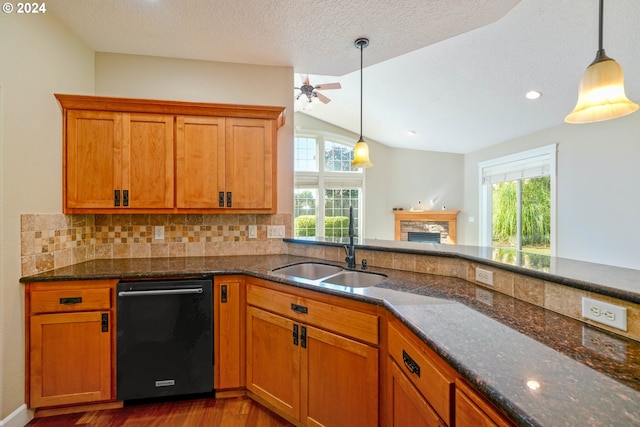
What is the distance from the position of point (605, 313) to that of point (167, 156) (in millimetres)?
2594

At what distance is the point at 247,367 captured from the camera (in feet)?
6.43

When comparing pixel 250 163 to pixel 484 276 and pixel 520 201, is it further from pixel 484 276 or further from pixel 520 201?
pixel 520 201

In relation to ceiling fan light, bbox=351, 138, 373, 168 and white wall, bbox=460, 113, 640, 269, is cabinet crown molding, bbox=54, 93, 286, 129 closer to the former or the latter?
ceiling fan light, bbox=351, 138, 373, 168

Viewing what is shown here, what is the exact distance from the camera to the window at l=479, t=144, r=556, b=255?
193 inches

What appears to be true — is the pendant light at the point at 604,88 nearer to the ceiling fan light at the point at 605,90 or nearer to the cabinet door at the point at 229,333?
the ceiling fan light at the point at 605,90

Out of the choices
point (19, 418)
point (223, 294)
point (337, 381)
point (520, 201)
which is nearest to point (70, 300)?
point (19, 418)

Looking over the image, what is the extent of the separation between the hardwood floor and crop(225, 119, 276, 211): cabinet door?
1.41m

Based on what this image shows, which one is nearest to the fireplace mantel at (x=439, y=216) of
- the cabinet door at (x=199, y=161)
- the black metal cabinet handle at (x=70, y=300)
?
the cabinet door at (x=199, y=161)

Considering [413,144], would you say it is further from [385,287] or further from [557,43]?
[385,287]

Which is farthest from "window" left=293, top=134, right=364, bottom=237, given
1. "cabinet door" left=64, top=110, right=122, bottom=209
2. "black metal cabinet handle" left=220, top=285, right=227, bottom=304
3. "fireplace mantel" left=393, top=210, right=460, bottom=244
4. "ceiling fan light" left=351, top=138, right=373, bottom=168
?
"black metal cabinet handle" left=220, top=285, right=227, bottom=304

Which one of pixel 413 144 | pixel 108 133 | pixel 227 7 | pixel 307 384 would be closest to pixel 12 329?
pixel 108 133

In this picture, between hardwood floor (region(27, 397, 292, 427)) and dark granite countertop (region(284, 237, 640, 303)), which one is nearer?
dark granite countertop (region(284, 237, 640, 303))

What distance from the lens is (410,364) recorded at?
1054 mm

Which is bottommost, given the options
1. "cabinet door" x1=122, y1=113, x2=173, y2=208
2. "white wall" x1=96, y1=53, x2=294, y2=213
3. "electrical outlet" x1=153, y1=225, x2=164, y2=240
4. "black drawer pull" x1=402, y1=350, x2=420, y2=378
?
"black drawer pull" x1=402, y1=350, x2=420, y2=378
